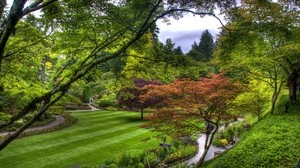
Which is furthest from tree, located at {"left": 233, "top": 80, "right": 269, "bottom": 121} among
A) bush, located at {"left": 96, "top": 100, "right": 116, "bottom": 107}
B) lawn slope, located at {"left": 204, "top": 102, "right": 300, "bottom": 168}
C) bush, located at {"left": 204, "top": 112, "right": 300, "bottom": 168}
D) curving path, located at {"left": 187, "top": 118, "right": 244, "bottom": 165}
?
bush, located at {"left": 96, "top": 100, "right": 116, "bottom": 107}

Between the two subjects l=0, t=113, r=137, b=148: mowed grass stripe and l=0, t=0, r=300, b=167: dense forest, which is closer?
l=0, t=0, r=300, b=167: dense forest

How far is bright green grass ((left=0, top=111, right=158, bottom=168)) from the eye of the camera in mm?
13789

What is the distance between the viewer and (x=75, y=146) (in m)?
16.7

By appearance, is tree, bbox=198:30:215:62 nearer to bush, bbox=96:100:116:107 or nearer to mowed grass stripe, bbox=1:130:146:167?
bush, bbox=96:100:116:107

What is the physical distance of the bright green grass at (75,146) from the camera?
45.2ft

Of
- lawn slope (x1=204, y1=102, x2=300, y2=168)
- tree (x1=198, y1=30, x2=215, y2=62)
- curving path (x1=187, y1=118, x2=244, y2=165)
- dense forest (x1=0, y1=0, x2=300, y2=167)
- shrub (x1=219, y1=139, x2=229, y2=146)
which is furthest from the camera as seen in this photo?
tree (x1=198, y1=30, x2=215, y2=62)

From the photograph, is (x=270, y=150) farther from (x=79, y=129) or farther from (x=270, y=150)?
(x=79, y=129)

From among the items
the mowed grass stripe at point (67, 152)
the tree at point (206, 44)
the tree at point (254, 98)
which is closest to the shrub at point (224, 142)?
the tree at point (254, 98)

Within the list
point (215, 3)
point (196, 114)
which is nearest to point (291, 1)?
point (196, 114)

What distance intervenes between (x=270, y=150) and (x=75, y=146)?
10859 millimetres

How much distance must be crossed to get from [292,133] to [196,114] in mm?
4030

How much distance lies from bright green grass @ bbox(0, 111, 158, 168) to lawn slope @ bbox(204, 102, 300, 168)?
434cm

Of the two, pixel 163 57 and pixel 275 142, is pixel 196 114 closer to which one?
pixel 275 142

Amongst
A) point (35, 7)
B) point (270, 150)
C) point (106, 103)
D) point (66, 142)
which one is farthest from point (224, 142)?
point (106, 103)
